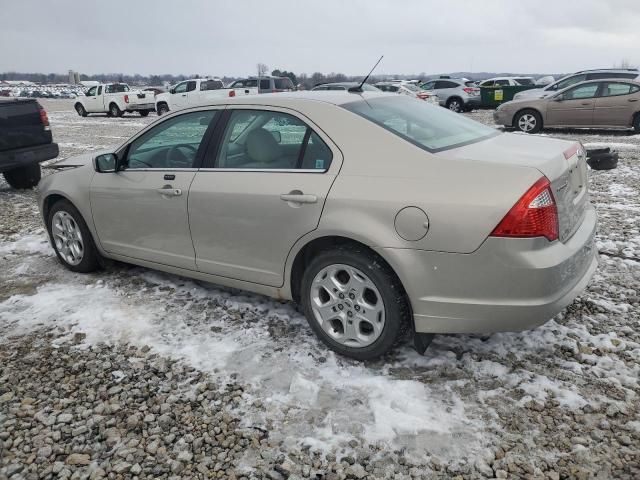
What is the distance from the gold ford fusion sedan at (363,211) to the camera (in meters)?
2.60

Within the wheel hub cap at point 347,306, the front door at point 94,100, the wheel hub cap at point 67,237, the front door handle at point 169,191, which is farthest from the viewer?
the front door at point 94,100

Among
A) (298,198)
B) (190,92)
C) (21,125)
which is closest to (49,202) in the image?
(298,198)

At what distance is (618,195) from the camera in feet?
22.4

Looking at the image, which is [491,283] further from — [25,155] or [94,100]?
[94,100]

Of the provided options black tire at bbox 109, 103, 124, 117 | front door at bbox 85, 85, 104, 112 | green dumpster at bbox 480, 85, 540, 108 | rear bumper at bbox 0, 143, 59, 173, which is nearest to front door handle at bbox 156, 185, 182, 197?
rear bumper at bbox 0, 143, 59, 173

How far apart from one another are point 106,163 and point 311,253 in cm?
208

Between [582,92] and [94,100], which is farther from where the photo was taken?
[94,100]

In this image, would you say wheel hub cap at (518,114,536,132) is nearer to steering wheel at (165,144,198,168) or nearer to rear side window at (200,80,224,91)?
steering wheel at (165,144,198,168)

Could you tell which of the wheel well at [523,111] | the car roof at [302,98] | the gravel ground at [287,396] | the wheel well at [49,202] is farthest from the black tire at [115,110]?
the car roof at [302,98]

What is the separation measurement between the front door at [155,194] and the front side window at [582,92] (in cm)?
1259

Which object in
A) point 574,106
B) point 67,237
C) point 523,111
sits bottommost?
point 67,237

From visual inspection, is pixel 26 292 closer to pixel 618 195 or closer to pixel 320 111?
pixel 320 111

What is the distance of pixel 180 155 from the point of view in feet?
12.7

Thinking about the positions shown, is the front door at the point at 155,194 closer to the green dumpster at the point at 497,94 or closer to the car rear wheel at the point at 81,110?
the green dumpster at the point at 497,94
